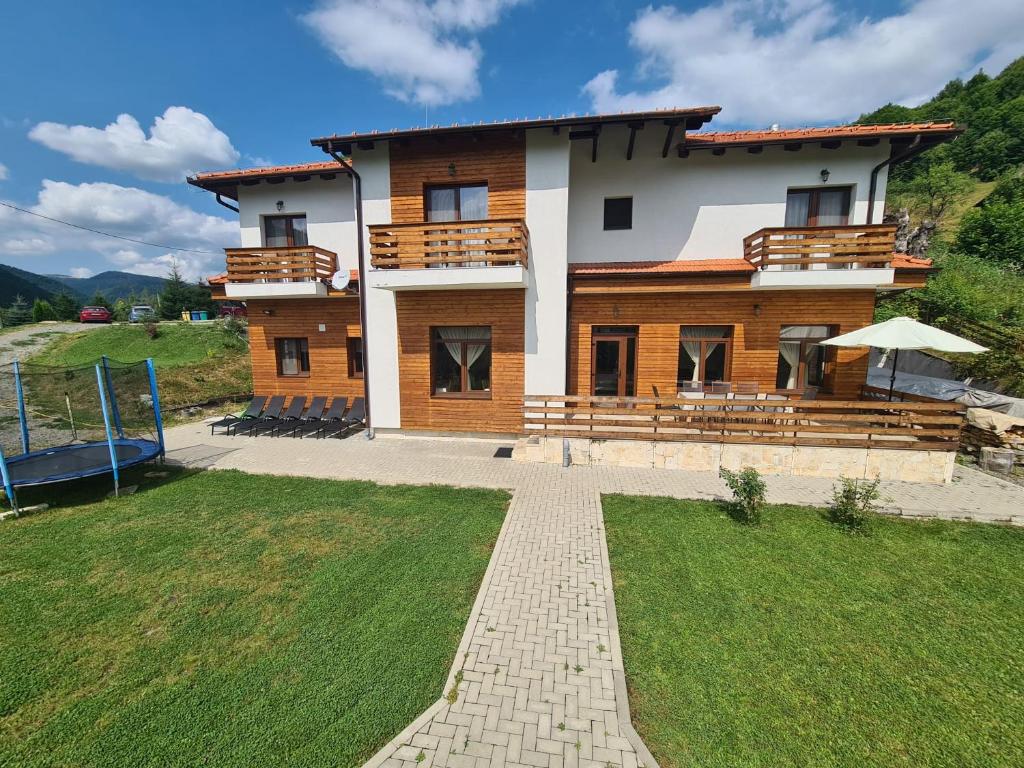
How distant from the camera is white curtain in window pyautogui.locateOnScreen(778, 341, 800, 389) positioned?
10.9 metres

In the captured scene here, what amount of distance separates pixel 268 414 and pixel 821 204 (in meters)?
17.6

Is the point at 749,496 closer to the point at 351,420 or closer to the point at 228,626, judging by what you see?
the point at 228,626

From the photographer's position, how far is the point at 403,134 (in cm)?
991

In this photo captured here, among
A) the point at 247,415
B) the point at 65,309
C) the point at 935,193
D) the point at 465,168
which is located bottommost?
the point at 247,415

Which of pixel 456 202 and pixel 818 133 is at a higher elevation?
pixel 818 133

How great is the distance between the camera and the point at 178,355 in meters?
20.6

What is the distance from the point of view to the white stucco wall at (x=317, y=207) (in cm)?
1240

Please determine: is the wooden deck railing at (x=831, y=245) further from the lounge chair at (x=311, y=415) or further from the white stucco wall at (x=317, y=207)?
the lounge chair at (x=311, y=415)

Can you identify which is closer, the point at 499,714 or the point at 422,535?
the point at 499,714

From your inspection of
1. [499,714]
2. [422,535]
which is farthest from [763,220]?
[499,714]

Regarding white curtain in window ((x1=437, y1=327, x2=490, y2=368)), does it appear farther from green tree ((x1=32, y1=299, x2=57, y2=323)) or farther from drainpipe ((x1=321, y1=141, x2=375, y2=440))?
green tree ((x1=32, y1=299, x2=57, y2=323))

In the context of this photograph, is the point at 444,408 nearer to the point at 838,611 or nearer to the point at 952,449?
the point at 838,611

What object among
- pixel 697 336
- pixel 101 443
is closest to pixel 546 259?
pixel 697 336

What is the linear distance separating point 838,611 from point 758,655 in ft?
4.69
